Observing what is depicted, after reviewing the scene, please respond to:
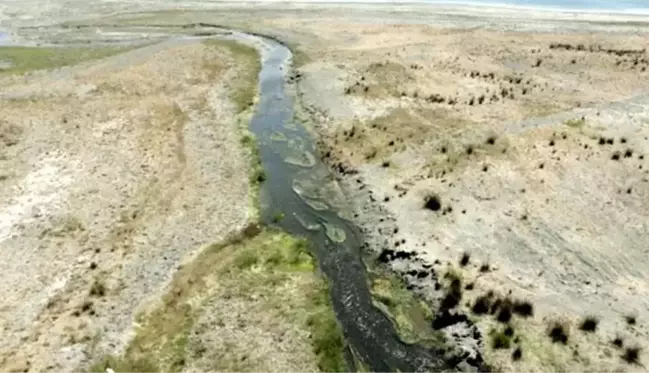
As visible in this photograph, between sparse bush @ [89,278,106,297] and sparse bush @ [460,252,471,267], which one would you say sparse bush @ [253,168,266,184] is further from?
sparse bush @ [460,252,471,267]

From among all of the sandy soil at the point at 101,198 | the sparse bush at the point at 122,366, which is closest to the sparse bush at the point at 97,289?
the sandy soil at the point at 101,198

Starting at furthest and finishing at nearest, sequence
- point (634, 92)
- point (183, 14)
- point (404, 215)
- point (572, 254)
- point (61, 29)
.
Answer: point (183, 14) < point (61, 29) < point (634, 92) < point (404, 215) < point (572, 254)

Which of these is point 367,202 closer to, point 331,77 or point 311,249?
point 311,249

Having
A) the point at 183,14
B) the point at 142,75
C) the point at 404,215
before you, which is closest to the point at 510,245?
the point at 404,215

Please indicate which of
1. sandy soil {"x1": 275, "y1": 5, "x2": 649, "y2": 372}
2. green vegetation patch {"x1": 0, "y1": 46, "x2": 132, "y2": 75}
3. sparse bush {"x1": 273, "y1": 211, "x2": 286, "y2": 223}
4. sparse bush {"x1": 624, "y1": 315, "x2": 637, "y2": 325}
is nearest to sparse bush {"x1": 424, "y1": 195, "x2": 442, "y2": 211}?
sandy soil {"x1": 275, "y1": 5, "x2": 649, "y2": 372}

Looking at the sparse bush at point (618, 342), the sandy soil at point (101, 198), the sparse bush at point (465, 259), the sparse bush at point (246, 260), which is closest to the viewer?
the sparse bush at point (618, 342)

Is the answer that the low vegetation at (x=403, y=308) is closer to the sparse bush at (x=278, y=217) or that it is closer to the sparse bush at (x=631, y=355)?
the sparse bush at (x=631, y=355)

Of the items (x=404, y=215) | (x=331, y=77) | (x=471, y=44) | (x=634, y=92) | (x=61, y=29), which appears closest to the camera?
(x=404, y=215)
